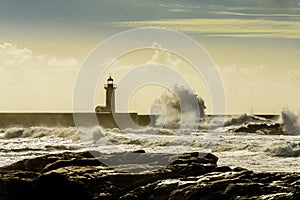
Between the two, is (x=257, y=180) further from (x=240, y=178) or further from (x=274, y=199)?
(x=274, y=199)

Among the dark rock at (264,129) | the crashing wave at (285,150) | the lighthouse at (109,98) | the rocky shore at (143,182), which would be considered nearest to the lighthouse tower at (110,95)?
the lighthouse at (109,98)

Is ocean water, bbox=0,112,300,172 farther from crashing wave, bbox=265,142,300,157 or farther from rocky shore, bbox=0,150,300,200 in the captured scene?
rocky shore, bbox=0,150,300,200

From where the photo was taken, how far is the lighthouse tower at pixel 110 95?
57.0 metres

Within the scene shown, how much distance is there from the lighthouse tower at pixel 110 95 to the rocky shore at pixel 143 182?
37.3m

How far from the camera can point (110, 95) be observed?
57.1m

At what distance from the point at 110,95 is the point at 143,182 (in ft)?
130

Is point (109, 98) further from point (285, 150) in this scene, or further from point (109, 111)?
point (285, 150)

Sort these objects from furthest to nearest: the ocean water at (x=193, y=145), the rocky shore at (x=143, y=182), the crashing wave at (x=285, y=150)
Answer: the crashing wave at (x=285, y=150) → the ocean water at (x=193, y=145) → the rocky shore at (x=143, y=182)

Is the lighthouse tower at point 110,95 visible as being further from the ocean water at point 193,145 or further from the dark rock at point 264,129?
the dark rock at point 264,129

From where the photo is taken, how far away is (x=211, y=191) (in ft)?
51.7

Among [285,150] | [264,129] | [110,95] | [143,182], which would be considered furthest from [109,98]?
[143,182]

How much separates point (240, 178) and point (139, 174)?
2.77m

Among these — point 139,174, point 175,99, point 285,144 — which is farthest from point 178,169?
point 175,99

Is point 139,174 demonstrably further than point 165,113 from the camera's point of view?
No
